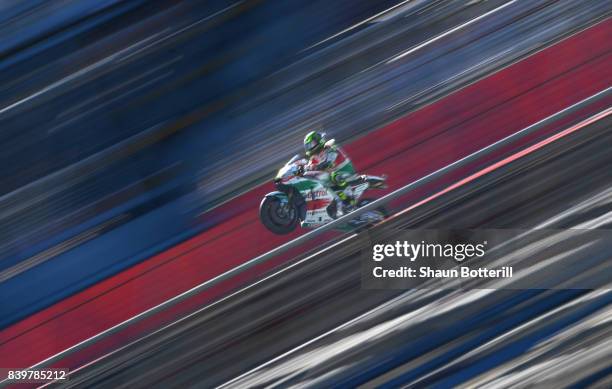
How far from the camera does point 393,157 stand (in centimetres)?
634

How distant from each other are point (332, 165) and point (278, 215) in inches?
24.0

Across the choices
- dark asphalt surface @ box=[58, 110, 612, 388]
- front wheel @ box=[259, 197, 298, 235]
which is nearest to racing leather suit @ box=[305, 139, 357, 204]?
front wheel @ box=[259, 197, 298, 235]

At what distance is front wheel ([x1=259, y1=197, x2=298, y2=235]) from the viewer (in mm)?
5879

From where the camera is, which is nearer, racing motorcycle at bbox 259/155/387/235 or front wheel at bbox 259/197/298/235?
racing motorcycle at bbox 259/155/387/235

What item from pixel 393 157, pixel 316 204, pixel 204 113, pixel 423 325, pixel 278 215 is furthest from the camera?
pixel 204 113

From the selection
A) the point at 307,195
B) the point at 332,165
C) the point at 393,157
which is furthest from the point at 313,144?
the point at 393,157

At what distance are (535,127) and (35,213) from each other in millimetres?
4791

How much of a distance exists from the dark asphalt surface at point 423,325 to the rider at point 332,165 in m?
1.76

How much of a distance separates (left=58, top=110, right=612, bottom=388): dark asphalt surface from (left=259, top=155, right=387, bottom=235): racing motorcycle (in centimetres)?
177

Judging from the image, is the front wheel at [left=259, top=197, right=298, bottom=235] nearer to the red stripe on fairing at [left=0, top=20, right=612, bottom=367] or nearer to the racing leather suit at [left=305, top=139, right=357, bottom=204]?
the red stripe on fairing at [left=0, top=20, right=612, bottom=367]

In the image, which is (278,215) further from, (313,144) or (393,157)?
(393,157)

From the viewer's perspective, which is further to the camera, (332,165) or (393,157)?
(393,157)

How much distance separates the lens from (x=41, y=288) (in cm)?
655

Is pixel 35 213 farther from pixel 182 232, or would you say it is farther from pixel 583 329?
pixel 583 329
